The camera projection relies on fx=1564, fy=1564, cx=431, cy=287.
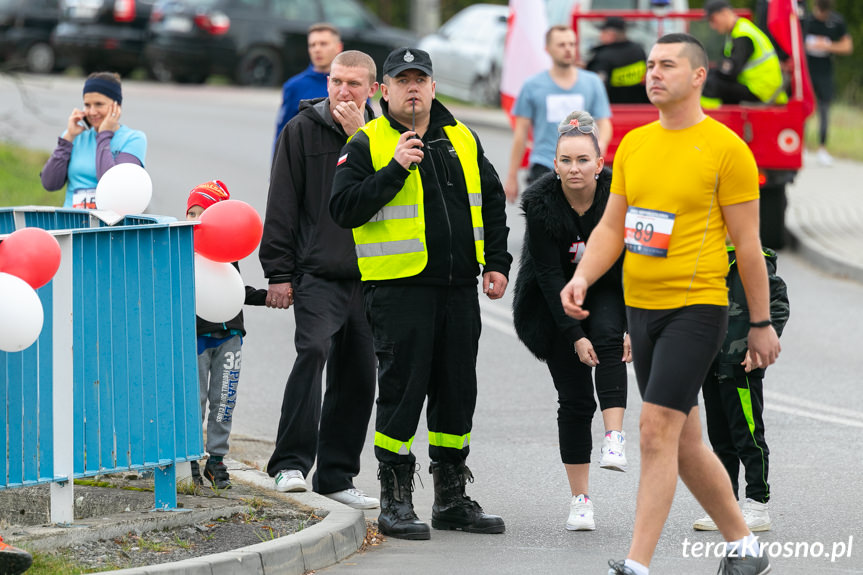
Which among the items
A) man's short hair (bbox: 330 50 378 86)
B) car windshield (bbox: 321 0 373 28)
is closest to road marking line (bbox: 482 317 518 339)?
man's short hair (bbox: 330 50 378 86)

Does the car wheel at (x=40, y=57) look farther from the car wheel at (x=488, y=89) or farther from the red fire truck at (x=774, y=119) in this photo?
the red fire truck at (x=774, y=119)

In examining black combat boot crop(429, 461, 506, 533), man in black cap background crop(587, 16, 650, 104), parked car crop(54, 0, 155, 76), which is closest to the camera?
black combat boot crop(429, 461, 506, 533)

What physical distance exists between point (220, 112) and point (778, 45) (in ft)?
40.2

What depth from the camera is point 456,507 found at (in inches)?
265

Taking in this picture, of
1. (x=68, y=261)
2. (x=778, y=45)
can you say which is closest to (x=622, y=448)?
(x=68, y=261)

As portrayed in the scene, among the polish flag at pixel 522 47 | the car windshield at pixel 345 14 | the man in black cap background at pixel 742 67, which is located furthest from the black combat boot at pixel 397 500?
the car windshield at pixel 345 14

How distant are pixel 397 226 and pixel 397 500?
1.16 metres

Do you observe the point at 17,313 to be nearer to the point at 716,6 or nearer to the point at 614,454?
the point at 614,454

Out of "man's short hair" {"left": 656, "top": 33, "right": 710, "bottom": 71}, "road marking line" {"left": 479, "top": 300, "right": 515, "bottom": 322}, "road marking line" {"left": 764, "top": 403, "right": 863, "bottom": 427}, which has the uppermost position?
"man's short hair" {"left": 656, "top": 33, "right": 710, "bottom": 71}

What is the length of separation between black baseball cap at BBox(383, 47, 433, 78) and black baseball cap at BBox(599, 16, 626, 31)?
7.90 metres

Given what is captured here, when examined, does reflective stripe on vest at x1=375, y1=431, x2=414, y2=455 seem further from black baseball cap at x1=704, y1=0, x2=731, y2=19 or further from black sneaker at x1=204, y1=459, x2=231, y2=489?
black baseball cap at x1=704, y1=0, x2=731, y2=19

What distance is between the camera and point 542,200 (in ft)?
22.2

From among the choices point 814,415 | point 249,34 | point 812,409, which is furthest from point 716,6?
point 249,34

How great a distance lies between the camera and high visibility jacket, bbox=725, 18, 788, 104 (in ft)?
46.2
